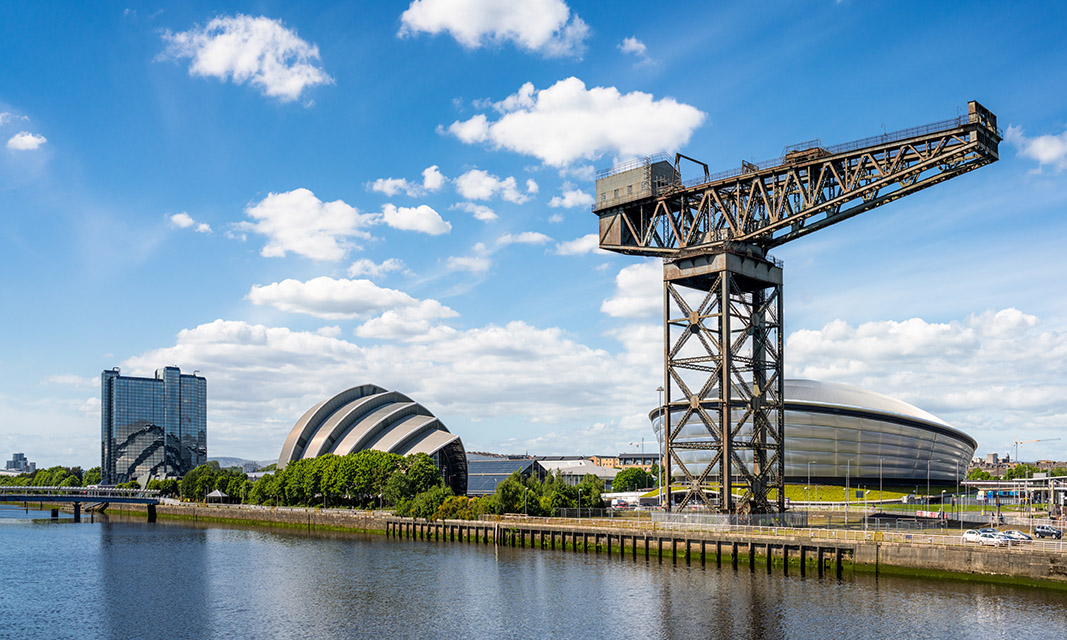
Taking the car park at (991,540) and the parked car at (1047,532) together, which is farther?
the parked car at (1047,532)

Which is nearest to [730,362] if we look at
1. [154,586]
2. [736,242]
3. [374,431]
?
[736,242]

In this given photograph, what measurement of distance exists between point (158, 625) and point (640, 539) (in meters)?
42.5

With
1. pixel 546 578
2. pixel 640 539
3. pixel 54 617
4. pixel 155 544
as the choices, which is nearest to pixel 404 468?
pixel 155 544

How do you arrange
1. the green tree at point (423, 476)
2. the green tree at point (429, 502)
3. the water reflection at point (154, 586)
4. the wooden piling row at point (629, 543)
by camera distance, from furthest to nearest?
1. the green tree at point (423, 476)
2. the green tree at point (429, 502)
3. the wooden piling row at point (629, 543)
4. the water reflection at point (154, 586)

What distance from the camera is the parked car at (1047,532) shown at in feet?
230

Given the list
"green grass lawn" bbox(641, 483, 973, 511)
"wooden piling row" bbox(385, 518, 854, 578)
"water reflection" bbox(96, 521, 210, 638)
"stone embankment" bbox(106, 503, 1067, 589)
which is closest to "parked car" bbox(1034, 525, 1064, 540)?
"stone embankment" bbox(106, 503, 1067, 589)

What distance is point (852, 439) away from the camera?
141875mm

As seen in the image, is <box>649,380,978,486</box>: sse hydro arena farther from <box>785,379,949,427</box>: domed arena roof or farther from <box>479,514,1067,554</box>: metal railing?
<box>479,514,1067,554</box>: metal railing

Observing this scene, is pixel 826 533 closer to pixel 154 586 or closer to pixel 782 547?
pixel 782 547

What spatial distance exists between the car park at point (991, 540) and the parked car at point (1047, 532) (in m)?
12.0

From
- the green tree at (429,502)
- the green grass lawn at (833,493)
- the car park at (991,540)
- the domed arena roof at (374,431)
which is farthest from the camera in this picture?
the domed arena roof at (374,431)

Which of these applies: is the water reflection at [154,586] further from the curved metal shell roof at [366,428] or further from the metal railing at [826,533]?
the curved metal shell roof at [366,428]

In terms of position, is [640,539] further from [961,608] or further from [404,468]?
[404,468]

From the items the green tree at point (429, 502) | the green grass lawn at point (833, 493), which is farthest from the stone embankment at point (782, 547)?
the green grass lawn at point (833, 493)
